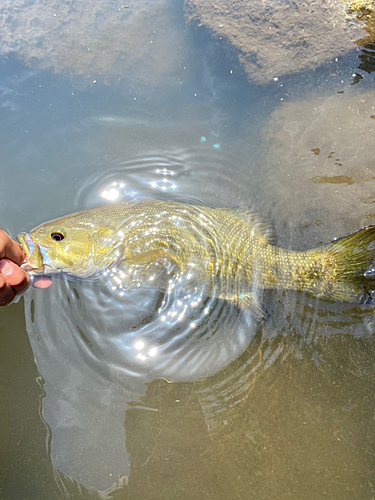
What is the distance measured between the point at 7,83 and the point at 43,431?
4.50 metres

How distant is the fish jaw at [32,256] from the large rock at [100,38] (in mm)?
2692

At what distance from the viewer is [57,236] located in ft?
10.6

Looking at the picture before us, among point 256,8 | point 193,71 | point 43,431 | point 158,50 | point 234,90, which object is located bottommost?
point 43,431

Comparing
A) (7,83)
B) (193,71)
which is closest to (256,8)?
(193,71)

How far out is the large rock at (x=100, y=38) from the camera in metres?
4.48

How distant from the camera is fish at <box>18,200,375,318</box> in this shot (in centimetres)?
307

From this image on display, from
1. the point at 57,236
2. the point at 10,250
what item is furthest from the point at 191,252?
the point at 10,250

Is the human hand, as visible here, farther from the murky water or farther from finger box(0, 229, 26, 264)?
the murky water

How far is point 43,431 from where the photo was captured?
110 inches

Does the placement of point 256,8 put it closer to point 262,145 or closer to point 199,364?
point 262,145

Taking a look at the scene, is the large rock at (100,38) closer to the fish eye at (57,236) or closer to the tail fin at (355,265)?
the fish eye at (57,236)

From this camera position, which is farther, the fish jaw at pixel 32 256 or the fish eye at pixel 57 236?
the fish eye at pixel 57 236

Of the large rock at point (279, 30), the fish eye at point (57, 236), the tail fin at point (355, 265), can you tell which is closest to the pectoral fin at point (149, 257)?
the fish eye at point (57, 236)

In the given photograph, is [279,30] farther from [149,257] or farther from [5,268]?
[5,268]
